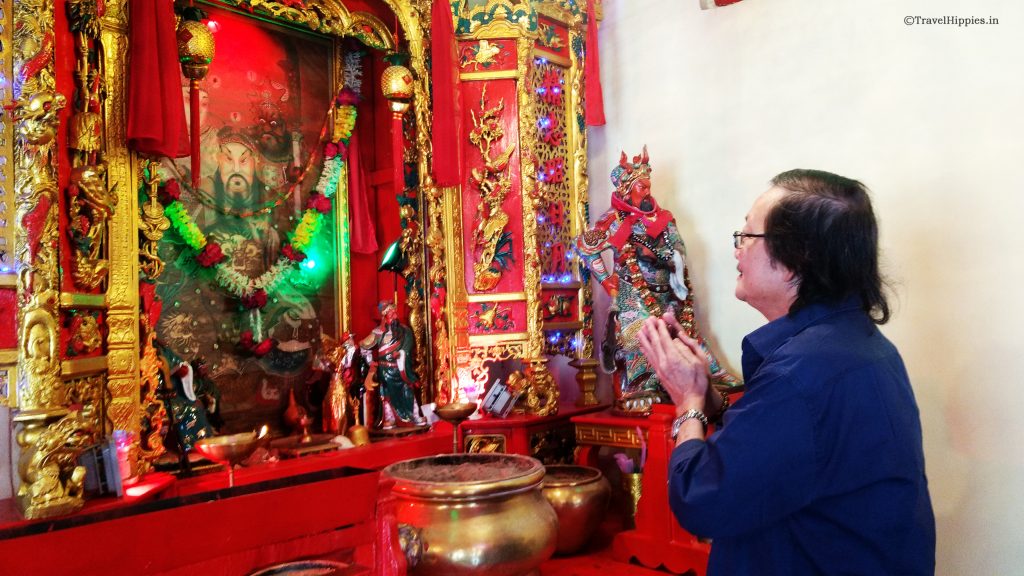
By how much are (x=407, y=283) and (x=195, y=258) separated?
119 centimetres

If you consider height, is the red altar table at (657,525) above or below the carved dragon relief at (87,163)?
below

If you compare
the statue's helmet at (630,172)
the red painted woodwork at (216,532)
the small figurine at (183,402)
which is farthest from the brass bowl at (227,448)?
the statue's helmet at (630,172)

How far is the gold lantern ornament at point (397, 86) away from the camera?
13.7 ft

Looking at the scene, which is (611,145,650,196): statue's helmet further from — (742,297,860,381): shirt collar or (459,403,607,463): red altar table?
(742,297,860,381): shirt collar

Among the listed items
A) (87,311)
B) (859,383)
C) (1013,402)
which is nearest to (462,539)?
(859,383)

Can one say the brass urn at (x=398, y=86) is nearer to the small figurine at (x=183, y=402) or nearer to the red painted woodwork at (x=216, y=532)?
the small figurine at (x=183, y=402)

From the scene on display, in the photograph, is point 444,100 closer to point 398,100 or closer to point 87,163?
point 398,100

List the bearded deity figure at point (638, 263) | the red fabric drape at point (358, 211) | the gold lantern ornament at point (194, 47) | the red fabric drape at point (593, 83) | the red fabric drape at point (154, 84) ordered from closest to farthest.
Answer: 1. the red fabric drape at point (154, 84)
2. the gold lantern ornament at point (194, 47)
3. the bearded deity figure at point (638, 263)
4. the red fabric drape at point (593, 83)
5. the red fabric drape at point (358, 211)

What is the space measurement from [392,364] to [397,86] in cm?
158

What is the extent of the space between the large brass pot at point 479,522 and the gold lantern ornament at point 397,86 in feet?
8.08

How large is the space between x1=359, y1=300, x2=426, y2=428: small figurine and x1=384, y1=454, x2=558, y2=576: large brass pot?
5.73 feet

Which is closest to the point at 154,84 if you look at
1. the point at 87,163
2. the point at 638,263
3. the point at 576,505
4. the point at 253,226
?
the point at 87,163

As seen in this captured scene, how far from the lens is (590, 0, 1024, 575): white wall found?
300 centimetres

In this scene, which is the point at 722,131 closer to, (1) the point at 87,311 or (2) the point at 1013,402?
(2) the point at 1013,402
